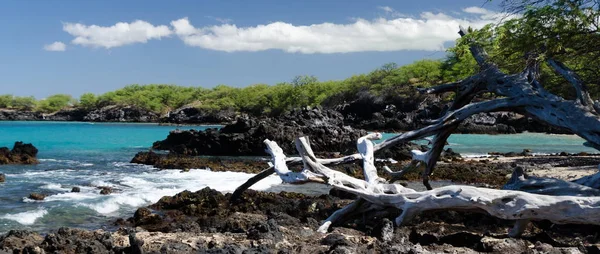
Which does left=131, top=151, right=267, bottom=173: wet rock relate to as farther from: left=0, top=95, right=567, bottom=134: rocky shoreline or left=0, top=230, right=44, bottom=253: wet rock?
left=0, top=230, right=44, bottom=253: wet rock

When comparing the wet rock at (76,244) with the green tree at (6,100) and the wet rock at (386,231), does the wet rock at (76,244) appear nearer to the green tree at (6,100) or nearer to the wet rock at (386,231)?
the wet rock at (386,231)

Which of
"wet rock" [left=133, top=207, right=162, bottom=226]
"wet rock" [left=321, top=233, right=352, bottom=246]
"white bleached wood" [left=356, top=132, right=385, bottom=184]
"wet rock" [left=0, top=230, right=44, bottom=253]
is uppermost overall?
"white bleached wood" [left=356, top=132, right=385, bottom=184]

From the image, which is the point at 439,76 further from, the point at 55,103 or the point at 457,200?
the point at 55,103

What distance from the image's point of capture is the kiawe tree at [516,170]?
A: 7832 mm

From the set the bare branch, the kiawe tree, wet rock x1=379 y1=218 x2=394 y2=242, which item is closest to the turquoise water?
the kiawe tree

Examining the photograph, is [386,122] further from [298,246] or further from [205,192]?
[298,246]

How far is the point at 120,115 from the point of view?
123 metres

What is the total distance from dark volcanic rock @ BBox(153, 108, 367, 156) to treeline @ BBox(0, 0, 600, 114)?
926 centimetres

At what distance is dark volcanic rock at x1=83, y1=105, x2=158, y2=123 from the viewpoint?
120 meters

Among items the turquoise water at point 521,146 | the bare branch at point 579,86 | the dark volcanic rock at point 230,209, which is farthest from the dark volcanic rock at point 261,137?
the bare branch at point 579,86

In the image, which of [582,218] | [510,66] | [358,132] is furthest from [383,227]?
[358,132]

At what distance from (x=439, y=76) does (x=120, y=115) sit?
74.6 meters

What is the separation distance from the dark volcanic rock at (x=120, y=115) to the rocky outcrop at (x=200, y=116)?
1129 cm

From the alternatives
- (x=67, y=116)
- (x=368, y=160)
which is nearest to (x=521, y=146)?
(x=368, y=160)
